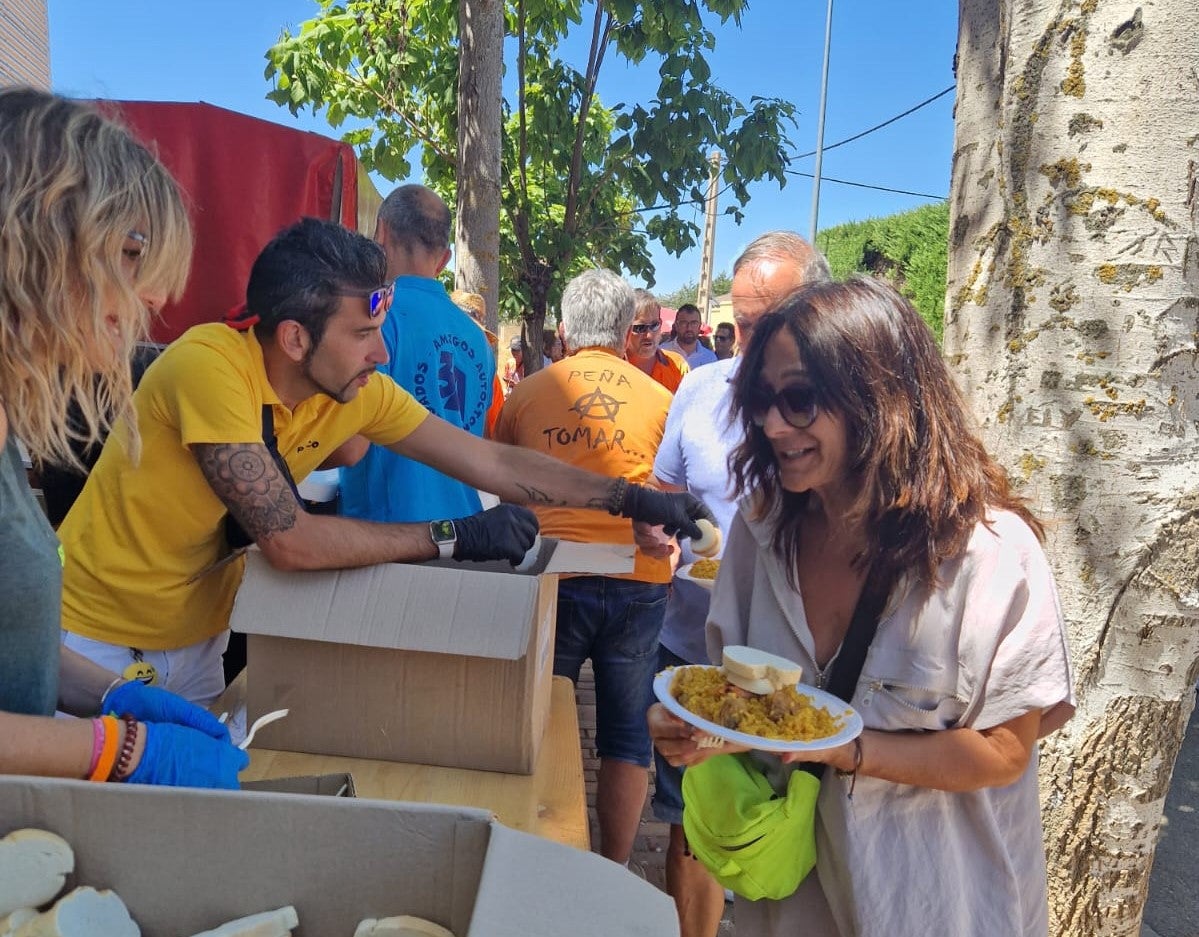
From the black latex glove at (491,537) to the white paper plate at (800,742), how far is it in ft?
1.76

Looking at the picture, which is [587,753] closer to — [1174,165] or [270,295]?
[270,295]

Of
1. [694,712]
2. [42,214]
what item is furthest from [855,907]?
[42,214]

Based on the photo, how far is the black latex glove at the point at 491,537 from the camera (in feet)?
6.00

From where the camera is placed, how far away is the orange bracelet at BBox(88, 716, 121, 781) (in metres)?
1.14

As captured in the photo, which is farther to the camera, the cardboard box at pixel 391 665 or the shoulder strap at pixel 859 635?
the cardboard box at pixel 391 665

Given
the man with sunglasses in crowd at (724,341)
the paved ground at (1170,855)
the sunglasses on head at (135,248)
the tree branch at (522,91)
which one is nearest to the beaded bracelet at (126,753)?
the sunglasses on head at (135,248)

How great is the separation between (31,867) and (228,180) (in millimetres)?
3918

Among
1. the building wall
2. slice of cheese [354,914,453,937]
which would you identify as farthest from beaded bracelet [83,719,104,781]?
the building wall

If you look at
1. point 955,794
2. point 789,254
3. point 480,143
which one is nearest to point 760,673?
point 955,794

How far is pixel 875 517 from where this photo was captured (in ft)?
4.89

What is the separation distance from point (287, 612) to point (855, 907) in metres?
1.14

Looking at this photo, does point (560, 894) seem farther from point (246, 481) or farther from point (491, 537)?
point (246, 481)

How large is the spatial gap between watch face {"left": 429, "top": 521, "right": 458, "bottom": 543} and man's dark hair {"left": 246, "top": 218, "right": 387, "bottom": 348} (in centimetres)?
56

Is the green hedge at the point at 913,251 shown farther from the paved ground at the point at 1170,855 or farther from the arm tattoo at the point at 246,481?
the arm tattoo at the point at 246,481
